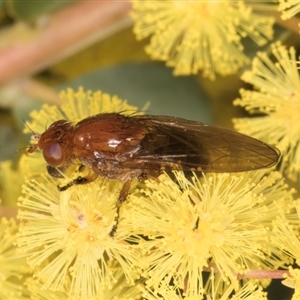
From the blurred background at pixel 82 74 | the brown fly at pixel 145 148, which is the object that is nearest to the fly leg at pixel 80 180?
the brown fly at pixel 145 148

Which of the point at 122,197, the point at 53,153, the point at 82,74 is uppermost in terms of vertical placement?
the point at 82,74

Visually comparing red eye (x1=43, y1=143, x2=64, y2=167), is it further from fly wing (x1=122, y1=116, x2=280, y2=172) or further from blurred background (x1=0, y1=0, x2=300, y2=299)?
blurred background (x1=0, y1=0, x2=300, y2=299)

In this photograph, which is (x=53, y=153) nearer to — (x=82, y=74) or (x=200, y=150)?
(x=200, y=150)

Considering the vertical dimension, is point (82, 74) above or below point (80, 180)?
above

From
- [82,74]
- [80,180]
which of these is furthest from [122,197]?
[82,74]

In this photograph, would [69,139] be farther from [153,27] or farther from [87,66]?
[87,66]

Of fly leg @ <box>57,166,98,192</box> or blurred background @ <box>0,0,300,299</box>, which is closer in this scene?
fly leg @ <box>57,166,98,192</box>

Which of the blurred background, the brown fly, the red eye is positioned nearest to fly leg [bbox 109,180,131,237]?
the brown fly

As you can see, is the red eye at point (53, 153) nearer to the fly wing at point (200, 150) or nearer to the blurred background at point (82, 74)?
the fly wing at point (200, 150)
